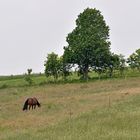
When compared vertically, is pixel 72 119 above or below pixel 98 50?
below

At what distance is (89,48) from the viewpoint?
8481 centimetres

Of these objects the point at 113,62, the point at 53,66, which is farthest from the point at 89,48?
the point at 53,66

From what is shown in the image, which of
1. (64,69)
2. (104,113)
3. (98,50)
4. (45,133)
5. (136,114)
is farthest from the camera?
(64,69)

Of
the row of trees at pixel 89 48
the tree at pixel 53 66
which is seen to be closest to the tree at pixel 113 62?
the row of trees at pixel 89 48

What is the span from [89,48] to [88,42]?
104cm

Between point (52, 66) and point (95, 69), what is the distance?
10.5 meters

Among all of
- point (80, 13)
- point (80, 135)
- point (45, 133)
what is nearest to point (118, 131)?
point (80, 135)

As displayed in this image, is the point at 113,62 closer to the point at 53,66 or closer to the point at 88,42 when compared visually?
the point at 88,42

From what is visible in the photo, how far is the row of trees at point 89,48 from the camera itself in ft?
277

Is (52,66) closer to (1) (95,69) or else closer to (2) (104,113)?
(1) (95,69)

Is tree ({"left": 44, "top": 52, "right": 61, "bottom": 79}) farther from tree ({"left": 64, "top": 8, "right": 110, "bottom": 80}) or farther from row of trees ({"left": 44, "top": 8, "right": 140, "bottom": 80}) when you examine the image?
tree ({"left": 64, "top": 8, "right": 110, "bottom": 80})

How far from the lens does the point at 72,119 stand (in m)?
24.5

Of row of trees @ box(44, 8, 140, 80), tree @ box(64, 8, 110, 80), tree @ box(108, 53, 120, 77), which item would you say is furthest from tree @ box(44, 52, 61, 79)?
tree @ box(108, 53, 120, 77)

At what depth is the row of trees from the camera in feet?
277
